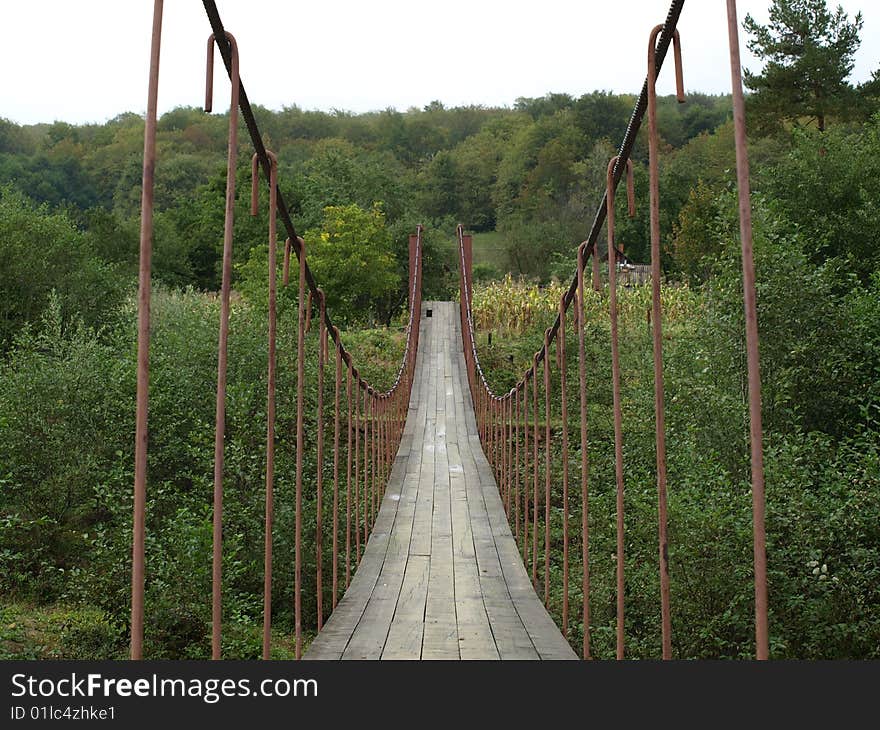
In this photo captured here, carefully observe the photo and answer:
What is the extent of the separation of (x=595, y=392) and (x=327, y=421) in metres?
4.14

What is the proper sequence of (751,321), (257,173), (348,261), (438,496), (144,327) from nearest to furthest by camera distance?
(751,321)
(144,327)
(257,173)
(438,496)
(348,261)

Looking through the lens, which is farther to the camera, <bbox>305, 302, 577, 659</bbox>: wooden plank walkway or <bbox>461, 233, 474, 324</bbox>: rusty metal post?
<bbox>461, 233, 474, 324</bbox>: rusty metal post

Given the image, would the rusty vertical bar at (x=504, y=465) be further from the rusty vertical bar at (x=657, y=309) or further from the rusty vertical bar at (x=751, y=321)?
the rusty vertical bar at (x=751, y=321)

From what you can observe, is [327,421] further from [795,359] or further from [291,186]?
[291,186]

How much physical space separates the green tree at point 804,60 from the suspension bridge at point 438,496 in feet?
30.9

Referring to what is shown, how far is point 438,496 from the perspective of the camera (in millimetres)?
5809

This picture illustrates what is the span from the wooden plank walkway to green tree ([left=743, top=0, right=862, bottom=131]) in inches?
411

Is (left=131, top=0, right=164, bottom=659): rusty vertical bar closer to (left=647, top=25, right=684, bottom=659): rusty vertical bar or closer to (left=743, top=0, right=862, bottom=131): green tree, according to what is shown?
(left=647, top=25, right=684, bottom=659): rusty vertical bar

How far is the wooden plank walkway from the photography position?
A: 2.83 m

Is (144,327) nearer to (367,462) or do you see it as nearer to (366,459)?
(366,459)

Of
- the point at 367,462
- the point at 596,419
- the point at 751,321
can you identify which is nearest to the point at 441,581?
the point at 367,462

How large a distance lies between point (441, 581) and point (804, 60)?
1355 cm

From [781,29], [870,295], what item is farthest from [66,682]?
[781,29]

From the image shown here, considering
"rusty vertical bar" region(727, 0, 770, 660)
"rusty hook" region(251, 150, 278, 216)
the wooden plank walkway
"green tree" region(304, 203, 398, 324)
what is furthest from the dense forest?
"rusty vertical bar" region(727, 0, 770, 660)
